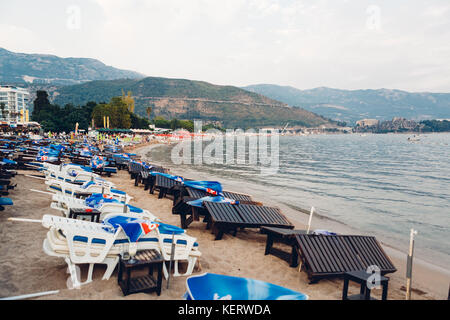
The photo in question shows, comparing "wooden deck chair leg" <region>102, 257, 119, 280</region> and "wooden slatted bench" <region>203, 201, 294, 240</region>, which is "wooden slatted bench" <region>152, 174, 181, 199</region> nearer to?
"wooden slatted bench" <region>203, 201, 294, 240</region>

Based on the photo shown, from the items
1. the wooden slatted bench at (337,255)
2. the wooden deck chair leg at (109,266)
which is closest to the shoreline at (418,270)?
the wooden slatted bench at (337,255)

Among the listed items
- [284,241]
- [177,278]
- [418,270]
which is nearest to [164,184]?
[284,241]

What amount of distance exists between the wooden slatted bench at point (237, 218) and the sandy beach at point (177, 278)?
47 cm

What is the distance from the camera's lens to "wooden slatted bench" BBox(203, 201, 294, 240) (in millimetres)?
8016

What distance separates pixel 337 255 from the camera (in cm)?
631

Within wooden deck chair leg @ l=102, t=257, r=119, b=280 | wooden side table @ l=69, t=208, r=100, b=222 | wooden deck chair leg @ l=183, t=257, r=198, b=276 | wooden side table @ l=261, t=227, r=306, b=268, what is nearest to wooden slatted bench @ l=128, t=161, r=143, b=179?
wooden side table @ l=69, t=208, r=100, b=222

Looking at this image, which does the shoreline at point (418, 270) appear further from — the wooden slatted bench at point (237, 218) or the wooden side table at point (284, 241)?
the wooden slatted bench at point (237, 218)

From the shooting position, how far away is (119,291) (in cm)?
486

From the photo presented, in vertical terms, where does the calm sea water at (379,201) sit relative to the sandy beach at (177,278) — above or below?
below

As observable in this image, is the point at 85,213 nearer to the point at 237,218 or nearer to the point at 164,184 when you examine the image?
the point at 237,218

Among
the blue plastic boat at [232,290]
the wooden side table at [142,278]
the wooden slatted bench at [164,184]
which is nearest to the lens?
the blue plastic boat at [232,290]

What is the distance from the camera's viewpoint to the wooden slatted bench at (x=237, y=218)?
8.02 metres

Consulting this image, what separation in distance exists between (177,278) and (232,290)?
2.45 meters
